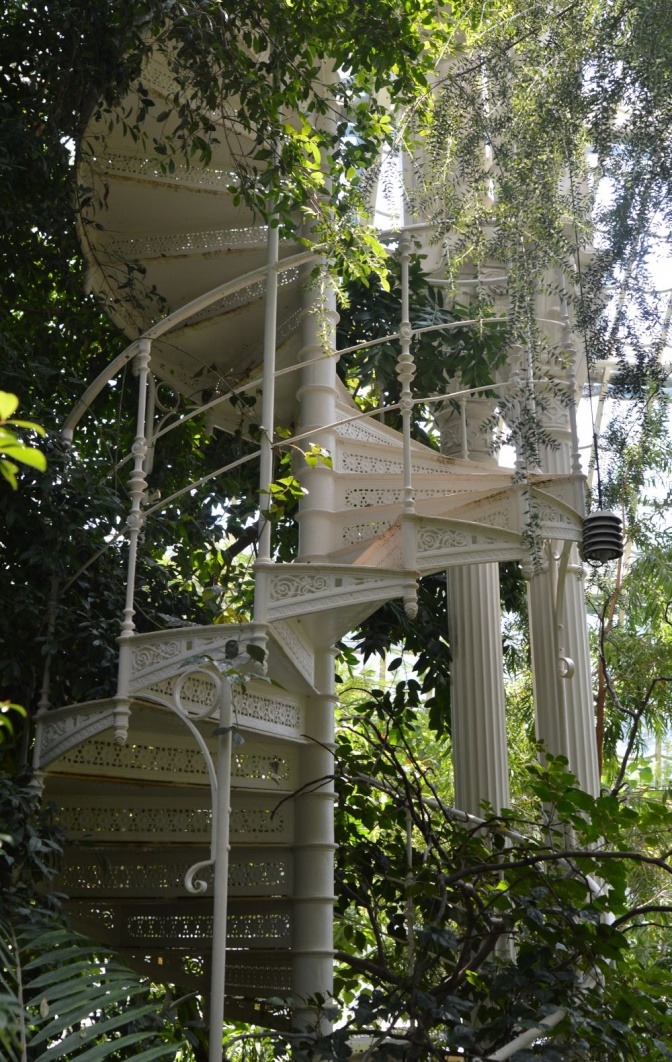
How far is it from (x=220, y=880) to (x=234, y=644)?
28.0 inches

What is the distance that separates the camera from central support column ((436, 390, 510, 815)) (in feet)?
18.7

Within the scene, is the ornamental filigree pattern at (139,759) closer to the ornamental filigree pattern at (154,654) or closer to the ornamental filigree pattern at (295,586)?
the ornamental filigree pattern at (154,654)

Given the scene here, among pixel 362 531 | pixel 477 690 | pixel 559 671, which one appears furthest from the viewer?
pixel 477 690

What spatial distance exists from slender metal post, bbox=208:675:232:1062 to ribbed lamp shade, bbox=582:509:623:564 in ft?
4.71

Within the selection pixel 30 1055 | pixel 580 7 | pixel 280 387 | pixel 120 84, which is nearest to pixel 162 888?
pixel 30 1055

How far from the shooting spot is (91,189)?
5.01 m

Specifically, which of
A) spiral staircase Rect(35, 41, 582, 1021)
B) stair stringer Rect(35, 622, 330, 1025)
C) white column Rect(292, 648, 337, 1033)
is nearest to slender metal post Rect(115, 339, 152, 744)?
spiral staircase Rect(35, 41, 582, 1021)

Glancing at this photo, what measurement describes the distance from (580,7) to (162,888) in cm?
365

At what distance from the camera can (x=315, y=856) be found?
4.74 m

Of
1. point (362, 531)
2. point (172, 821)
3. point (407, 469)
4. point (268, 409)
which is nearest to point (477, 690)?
point (362, 531)

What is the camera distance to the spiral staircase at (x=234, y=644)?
155 inches

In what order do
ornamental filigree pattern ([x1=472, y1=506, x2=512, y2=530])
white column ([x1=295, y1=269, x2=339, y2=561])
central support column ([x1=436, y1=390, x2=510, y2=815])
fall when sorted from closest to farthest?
ornamental filigree pattern ([x1=472, y1=506, x2=512, y2=530]) < white column ([x1=295, y1=269, x2=339, y2=561]) < central support column ([x1=436, y1=390, x2=510, y2=815])

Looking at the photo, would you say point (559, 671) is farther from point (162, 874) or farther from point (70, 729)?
point (70, 729)

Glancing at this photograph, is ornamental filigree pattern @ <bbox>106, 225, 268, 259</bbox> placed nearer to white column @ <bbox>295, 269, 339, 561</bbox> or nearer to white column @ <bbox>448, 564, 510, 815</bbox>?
white column @ <bbox>295, 269, 339, 561</bbox>
